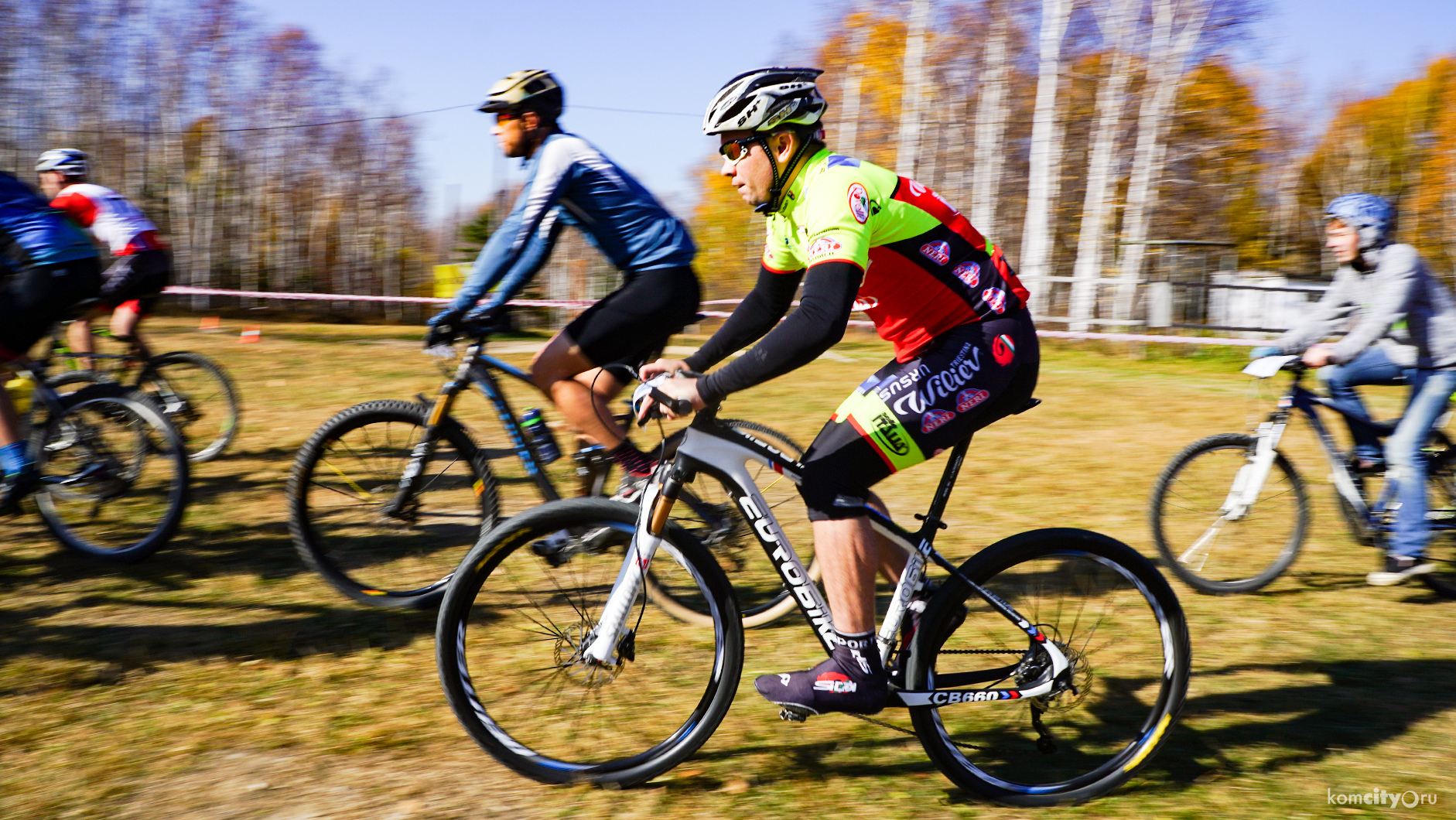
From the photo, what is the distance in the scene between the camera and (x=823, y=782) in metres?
3.33

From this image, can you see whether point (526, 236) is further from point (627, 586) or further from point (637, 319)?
point (627, 586)

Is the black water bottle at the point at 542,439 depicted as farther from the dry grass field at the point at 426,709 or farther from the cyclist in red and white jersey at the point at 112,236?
the cyclist in red and white jersey at the point at 112,236

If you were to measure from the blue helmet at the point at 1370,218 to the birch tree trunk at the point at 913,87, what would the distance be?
20.0 meters

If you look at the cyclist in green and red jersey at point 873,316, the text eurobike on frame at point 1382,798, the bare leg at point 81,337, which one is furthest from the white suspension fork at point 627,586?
the bare leg at point 81,337

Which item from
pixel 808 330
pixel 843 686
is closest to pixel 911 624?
pixel 843 686

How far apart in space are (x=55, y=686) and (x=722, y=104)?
129 inches

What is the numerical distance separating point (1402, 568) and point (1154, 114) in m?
17.3

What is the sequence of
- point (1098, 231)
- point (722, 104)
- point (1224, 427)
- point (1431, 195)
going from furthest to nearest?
1. point (1431, 195)
2. point (1098, 231)
3. point (1224, 427)
4. point (722, 104)

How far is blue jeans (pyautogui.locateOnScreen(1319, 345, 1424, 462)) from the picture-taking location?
528cm

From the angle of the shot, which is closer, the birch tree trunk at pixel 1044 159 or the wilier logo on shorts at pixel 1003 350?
the wilier logo on shorts at pixel 1003 350

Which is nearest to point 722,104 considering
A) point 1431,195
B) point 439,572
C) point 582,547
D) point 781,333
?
point 781,333

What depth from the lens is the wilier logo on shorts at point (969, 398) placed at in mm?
3156

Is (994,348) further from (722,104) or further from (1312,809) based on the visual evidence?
(1312,809)

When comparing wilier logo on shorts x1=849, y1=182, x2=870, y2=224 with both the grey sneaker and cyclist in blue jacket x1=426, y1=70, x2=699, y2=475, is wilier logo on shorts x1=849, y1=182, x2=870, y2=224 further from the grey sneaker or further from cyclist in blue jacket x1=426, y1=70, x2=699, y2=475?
the grey sneaker
